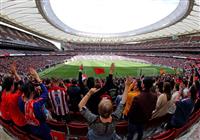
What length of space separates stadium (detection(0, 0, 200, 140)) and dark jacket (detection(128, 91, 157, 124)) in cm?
2

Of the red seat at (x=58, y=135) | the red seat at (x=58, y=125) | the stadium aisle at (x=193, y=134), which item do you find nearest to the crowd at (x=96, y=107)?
the red seat at (x=58, y=125)

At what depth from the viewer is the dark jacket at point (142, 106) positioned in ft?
16.5

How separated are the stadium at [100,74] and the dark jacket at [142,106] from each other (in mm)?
17

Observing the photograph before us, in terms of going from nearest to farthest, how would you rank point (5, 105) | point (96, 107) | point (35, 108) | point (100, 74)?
point (35, 108)
point (96, 107)
point (5, 105)
point (100, 74)

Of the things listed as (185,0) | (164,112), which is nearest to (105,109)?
(164,112)

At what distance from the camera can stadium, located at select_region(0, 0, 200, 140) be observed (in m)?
5.05

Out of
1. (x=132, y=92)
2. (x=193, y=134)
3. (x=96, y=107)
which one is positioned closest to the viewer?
(x=96, y=107)

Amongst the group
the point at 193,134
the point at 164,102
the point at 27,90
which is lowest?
the point at 193,134

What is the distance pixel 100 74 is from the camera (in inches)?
1182

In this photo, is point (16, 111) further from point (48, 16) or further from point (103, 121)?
point (48, 16)

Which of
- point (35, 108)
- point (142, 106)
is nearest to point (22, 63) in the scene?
point (35, 108)

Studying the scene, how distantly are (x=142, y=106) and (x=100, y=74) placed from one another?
25.0 meters

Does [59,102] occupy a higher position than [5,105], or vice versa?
[5,105]

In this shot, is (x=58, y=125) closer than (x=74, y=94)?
Yes
